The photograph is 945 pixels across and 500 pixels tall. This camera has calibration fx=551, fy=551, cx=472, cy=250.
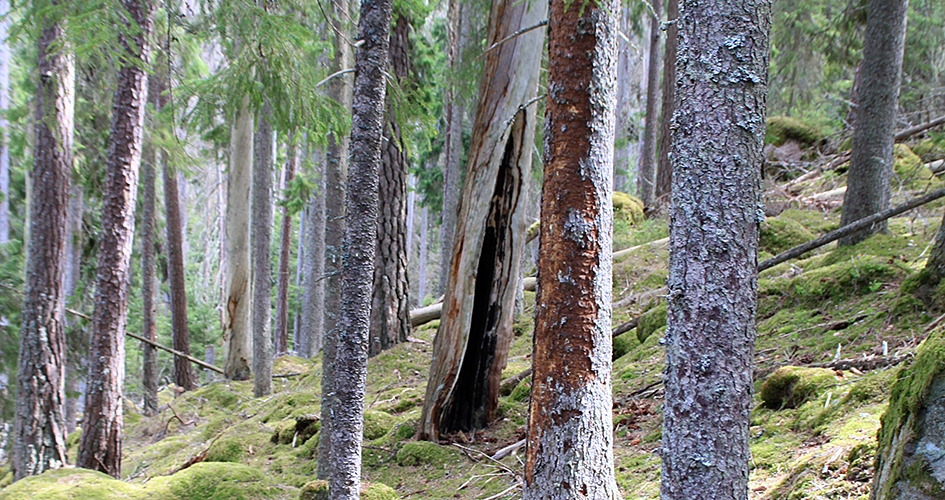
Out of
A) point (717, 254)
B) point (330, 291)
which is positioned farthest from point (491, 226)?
point (717, 254)

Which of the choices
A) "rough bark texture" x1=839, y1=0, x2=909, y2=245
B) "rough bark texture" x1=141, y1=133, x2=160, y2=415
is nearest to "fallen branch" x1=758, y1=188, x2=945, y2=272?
"rough bark texture" x1=839, y1=0, x2=909, y2=245

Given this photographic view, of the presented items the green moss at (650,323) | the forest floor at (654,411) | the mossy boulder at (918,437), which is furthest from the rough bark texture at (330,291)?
the green moss at (650,323)

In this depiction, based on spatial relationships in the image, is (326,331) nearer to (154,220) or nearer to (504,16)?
(504,16)

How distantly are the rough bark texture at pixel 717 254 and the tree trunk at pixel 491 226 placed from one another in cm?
297

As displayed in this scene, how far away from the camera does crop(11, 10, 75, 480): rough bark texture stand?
5914mm

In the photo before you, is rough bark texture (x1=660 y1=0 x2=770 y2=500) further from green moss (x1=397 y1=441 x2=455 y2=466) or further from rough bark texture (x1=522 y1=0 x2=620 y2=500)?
green moss (x1=397 y1=441 x2=455 y2=466)

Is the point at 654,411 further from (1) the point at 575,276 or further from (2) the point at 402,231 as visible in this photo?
(2) the point at 402,231

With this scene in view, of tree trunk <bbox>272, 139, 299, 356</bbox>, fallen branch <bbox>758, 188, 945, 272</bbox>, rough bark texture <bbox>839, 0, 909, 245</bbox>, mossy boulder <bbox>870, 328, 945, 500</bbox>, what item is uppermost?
rough bark texture <bbox>839, 0, 909, 245</bbox>

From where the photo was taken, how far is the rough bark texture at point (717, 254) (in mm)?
2316

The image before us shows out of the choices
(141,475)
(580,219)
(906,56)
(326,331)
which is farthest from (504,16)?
(906,56)

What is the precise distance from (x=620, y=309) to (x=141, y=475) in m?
7.12

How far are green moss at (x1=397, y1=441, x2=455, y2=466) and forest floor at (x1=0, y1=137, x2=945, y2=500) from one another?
1cm

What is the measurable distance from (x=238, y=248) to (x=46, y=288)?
5.57 metres

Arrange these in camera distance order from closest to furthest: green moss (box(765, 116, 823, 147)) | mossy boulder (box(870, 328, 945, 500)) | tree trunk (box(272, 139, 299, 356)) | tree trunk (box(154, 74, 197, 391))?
mossy boulder (box(870, 328, 945, 500)) < green moss (box(765, 116, 823, 147)) < tree trunk (box(154, 74, 197, 391)) < tree trunk (box(272, 139, 299, 356))
